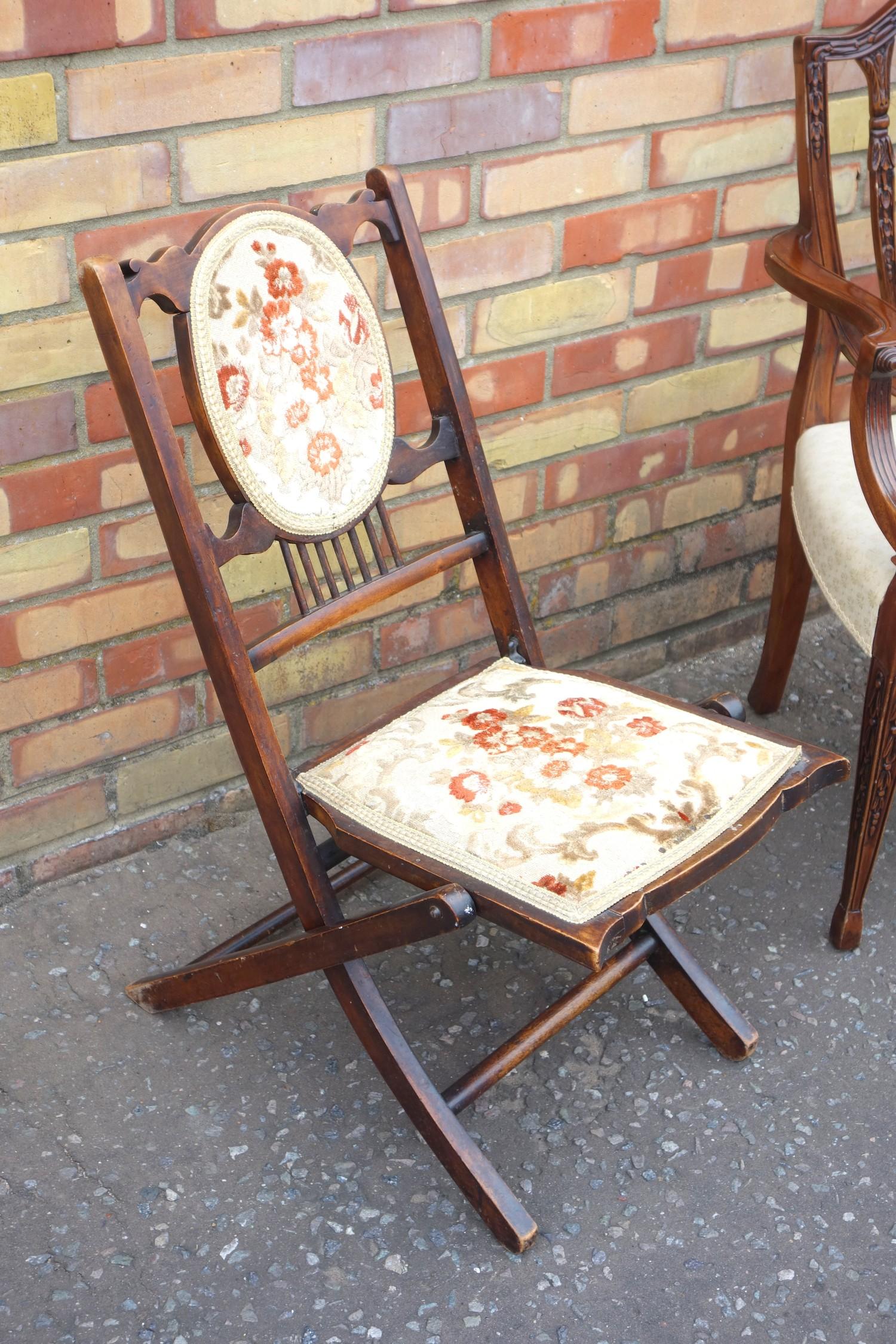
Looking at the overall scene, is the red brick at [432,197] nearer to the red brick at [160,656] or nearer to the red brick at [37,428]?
the red brick at [37,428]

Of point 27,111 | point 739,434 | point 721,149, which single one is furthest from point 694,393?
point 27,111

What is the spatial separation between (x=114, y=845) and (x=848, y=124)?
1.67 meters

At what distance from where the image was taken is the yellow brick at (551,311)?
206cm

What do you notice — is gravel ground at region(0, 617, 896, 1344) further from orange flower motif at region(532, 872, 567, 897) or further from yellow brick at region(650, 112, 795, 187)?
yellow brick at region(650, 112, 795, 187)

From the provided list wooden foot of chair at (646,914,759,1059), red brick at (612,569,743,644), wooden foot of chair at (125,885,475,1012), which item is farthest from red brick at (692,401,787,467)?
wooden foot of chair at (125,885,475,1012)

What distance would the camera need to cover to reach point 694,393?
2365 millimetres

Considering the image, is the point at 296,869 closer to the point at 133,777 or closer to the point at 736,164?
the point at 133,777

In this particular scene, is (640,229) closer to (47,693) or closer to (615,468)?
(615,468)

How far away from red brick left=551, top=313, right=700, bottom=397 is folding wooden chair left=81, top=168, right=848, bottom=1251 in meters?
0.50

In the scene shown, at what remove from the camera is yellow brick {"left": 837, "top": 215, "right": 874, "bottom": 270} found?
7.91 feet

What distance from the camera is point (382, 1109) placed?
1.69m

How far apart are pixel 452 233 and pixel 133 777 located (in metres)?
0.91

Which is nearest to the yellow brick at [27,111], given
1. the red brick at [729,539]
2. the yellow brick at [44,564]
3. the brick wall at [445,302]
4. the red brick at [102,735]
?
the brick wall at [445,302]

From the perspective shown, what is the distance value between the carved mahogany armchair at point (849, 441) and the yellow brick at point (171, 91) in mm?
792
